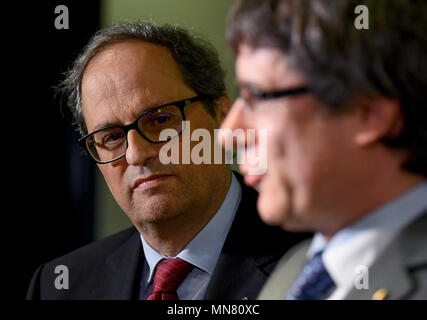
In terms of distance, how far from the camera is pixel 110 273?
5.52 ft

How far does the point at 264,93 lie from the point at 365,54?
15 centimetres

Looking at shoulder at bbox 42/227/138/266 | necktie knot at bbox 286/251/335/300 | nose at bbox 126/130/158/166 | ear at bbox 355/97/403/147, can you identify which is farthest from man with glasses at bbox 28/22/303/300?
ear at bbox 355/97/403/147

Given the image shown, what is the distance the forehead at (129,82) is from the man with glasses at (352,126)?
2.06 feet

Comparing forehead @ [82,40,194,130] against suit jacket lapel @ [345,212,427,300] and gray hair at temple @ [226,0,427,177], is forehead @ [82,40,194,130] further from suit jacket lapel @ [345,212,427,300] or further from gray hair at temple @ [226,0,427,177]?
suit jacket lapel @ [345,212,427,300]

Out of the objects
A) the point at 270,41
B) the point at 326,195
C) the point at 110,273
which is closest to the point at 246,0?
the point at 270,41

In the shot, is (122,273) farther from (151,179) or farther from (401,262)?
(401,262)

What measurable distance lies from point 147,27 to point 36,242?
99 centimetres

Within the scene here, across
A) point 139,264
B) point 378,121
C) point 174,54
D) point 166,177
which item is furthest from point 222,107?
point 378,121

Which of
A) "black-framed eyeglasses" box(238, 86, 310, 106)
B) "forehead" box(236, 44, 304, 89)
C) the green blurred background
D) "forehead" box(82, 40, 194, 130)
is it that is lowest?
"forehead" box(82, 40, 194, 130)

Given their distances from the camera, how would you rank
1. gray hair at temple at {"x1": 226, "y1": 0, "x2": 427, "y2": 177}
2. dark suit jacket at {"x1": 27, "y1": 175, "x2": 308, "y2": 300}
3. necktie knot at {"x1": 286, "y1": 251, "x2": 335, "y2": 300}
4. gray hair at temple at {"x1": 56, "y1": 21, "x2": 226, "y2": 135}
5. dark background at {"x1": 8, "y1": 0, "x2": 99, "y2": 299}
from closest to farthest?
gray hair at temple at {"x1": 226, "y1": 0, "x2": 427, "y2": 177}, necktie knot at {"x1": 286, "y1": 251, "x2": 335, "y2": 300}, dark suit jacket at {"x1": 27, "y1": 175, "x2": 308, "y2": 300}, gray hair at temple at {"x1": 56, "y1": 21, "x2": 226, "y2": 135}, dark background at {"x1": 8, "y1": 0, "x2": 99, "y2": 299}

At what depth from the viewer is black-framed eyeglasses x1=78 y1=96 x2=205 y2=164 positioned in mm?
1463

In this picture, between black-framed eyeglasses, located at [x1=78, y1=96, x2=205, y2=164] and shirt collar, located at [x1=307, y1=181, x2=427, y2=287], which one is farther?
black-framed eyeglasses, located at [x1=78, y1=96, x2=205, y2=164]

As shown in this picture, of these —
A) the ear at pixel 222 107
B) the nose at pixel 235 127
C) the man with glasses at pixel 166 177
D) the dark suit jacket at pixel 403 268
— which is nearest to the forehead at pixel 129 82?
the man with glasses at pixel 166 177

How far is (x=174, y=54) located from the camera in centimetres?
157
